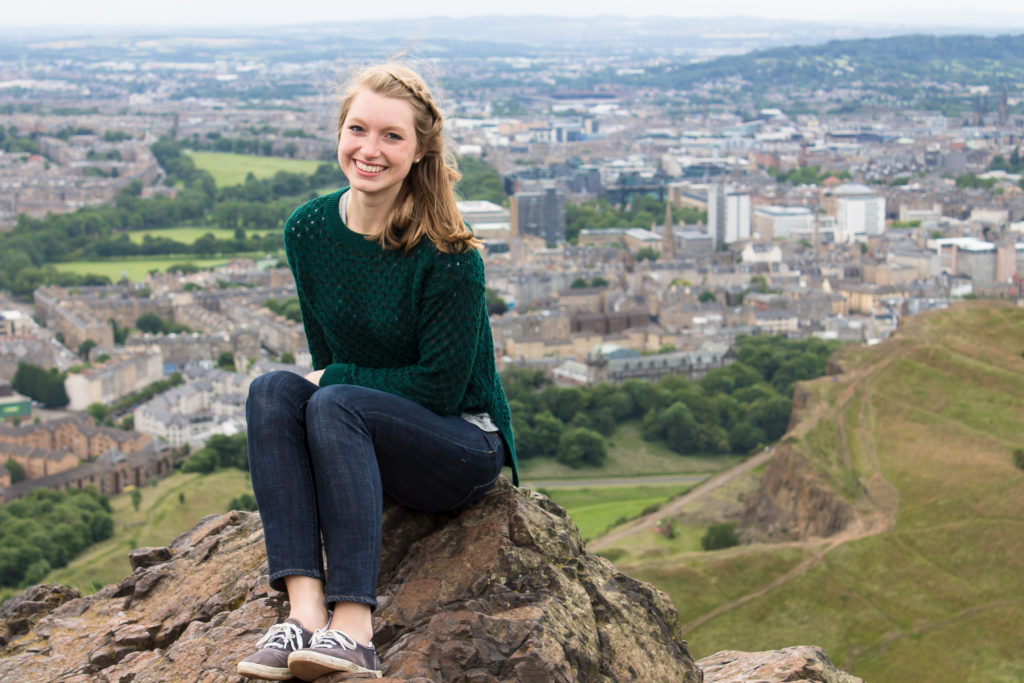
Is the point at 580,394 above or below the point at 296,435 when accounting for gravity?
below

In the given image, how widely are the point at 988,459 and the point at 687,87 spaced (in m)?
130

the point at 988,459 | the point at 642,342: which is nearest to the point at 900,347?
the point at 988,459

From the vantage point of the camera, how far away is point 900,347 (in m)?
27.2

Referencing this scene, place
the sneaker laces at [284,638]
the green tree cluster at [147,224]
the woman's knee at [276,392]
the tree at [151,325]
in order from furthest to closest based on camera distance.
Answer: the green tree cluster at [147,224]
the tree at [151,325]
the woman's knee at [276,392]
the sneaker laces at [284,638]

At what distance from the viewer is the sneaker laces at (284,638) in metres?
3.57

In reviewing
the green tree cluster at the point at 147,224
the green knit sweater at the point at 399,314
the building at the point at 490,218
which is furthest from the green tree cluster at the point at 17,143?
the green knit sweater at the point at 399,314

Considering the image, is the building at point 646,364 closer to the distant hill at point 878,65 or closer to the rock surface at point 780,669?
the rock surface at point 780,669

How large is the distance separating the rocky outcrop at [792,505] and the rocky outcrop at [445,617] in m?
16.1

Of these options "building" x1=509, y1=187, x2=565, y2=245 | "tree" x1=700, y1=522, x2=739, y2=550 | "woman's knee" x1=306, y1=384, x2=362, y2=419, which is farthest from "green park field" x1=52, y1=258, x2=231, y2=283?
"woman's knee" x1=306, y1=384, x2=362, y2=419

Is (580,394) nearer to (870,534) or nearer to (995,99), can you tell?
(870,534)

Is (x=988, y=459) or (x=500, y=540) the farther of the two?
(x=988, y=459)

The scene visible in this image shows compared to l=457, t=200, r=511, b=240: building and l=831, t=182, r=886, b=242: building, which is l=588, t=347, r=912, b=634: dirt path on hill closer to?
l=457, t=200, r=511, b=240: building

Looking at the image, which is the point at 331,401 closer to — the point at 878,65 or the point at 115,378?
the point at 115,378

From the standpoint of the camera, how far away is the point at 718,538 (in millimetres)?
21125
